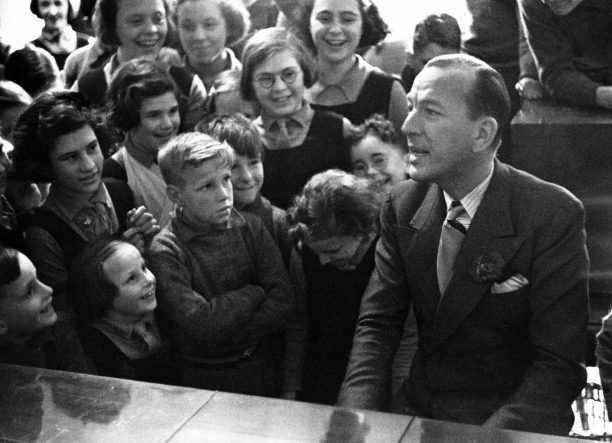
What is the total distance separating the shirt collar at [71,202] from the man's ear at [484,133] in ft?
6.68

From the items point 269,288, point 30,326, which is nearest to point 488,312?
point 269,288

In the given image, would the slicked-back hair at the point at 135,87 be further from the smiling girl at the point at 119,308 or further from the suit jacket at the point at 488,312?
the suit jacket at the point at 488,312

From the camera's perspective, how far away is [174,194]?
5.20 m

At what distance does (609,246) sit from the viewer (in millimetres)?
4391

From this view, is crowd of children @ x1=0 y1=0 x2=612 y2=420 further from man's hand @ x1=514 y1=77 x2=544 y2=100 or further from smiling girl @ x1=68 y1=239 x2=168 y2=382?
man's hand @ x1=514 y1=77 x2=544 y2=100

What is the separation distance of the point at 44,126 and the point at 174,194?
0.83 meters

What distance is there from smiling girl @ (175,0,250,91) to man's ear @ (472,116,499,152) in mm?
1359

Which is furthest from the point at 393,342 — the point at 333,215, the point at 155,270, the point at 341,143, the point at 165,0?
the point at 165,0

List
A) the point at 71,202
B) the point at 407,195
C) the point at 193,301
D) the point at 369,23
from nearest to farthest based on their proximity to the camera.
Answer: the point at 407,195, the point at 369,23, the point at 193,301, the point at 71,202

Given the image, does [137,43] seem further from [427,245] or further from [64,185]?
[427,245]

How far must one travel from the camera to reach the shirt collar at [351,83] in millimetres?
4956

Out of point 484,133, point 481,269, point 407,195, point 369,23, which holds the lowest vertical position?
point 481,269

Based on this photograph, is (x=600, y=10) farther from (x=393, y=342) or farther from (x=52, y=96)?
(x=52, y=96)

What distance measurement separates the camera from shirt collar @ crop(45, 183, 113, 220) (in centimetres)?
550
